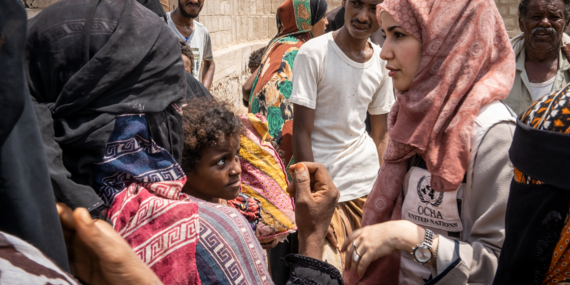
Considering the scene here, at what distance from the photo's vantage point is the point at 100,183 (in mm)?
1121

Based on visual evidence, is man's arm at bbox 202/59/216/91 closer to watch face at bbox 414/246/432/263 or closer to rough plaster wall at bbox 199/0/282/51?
rough plaster wall at bbox 199/0/282/51

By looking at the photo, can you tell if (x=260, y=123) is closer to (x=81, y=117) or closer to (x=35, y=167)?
(x=81, y=117)

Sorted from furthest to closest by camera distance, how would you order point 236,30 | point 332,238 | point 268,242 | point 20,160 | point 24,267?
point 236,30 → point 332,238 → point 268,242 → point 20,160 → point 24,267

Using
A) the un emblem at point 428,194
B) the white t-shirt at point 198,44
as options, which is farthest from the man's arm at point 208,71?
the un emblem at point 428,194

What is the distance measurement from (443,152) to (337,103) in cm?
132

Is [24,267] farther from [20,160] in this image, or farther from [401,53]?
[401,53]

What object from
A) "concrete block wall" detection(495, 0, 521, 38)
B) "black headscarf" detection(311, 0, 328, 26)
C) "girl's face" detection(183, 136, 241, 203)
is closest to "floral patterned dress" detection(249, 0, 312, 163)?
"black headscarf" detection(311, 0, 328, 26)

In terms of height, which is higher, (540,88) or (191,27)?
(191,27)

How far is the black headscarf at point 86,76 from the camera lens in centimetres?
106

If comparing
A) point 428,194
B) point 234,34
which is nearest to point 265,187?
point 428,194

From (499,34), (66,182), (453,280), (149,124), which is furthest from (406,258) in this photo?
(66,182)

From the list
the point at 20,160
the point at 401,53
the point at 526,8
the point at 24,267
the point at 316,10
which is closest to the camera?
the point at 24,267

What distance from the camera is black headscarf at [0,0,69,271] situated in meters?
0.67

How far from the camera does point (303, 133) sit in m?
2.72
